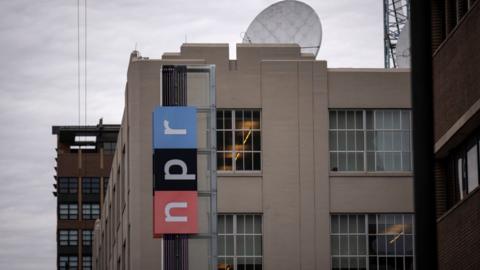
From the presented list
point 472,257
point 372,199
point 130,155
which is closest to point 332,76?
point 372,199

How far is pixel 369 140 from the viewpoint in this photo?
146ft

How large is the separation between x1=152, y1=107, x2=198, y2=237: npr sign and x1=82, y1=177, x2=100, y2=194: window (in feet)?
388

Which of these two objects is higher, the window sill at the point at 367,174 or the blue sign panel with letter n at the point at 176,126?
the blue sign panel with letter n at the point at 176,126

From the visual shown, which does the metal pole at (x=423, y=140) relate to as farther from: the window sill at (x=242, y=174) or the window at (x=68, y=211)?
the window at (x=68, y=211)

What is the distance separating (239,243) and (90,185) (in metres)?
113

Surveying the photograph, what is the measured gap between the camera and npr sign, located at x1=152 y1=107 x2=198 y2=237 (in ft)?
119

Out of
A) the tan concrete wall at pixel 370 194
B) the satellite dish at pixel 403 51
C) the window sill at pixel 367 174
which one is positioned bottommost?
the tan concrete wall at pixel 370 194

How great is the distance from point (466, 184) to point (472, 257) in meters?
2.33

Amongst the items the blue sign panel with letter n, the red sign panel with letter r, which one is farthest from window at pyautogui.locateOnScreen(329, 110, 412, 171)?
the red sign panel with letter r

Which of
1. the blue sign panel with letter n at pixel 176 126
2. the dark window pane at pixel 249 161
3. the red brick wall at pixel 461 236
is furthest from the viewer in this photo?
the dark window pane at pixel 249 161

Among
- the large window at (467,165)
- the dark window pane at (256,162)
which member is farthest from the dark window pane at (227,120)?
the large window at (467,165)

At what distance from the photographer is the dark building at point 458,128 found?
24.8 m

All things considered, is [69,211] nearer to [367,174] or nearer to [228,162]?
[228,162]

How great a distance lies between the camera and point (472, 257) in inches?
985
